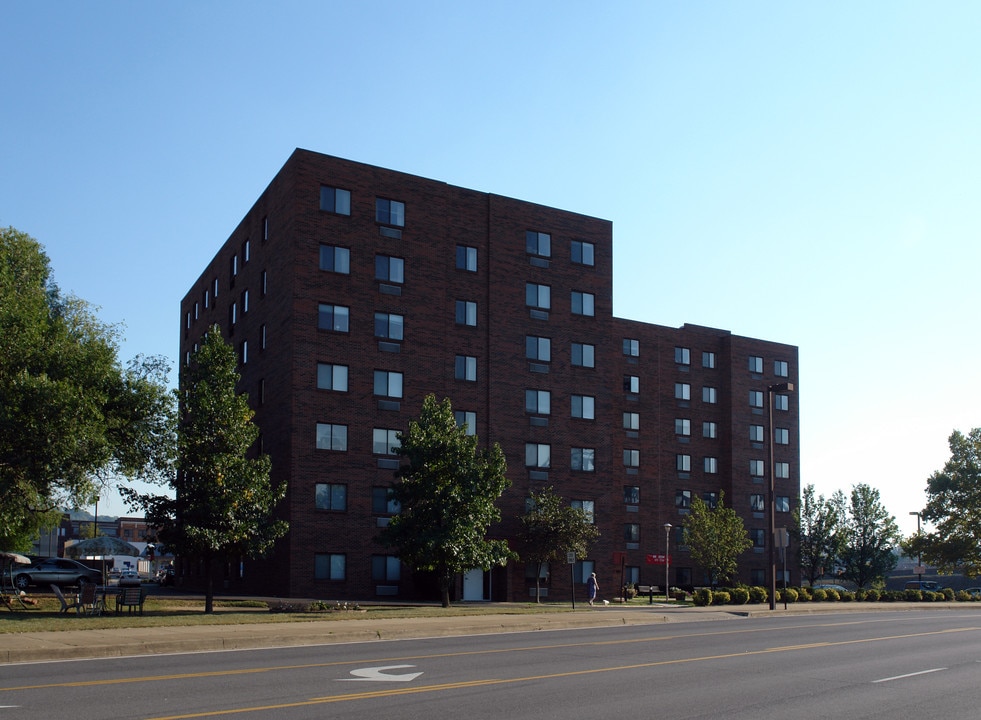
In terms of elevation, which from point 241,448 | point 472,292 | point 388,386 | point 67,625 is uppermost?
point 472,292

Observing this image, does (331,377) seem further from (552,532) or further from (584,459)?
(584,459)

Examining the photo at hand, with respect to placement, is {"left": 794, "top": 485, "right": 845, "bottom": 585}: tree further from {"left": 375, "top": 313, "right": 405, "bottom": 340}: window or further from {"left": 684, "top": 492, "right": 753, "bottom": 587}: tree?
{"left": 375, "top": 313, "right": 405, "bottom": 340}: window

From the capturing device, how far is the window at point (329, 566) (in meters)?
44.1

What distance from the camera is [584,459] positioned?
5291 centimetres

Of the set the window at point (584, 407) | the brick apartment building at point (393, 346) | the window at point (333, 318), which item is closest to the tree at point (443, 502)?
the brick apartment building at point (393, 346)

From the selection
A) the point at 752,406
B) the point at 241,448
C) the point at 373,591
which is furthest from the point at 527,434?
the point at 752,406

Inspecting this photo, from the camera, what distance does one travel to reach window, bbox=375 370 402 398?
47031 mm

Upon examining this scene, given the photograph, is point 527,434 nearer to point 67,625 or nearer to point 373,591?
point 373,591

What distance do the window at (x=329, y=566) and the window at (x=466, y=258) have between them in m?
15.6

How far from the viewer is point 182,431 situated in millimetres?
31984

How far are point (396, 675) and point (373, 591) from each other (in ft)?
100

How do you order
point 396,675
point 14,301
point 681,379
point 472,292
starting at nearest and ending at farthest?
point 396,675 < point 14,301 < point 472,292 < point 681,379

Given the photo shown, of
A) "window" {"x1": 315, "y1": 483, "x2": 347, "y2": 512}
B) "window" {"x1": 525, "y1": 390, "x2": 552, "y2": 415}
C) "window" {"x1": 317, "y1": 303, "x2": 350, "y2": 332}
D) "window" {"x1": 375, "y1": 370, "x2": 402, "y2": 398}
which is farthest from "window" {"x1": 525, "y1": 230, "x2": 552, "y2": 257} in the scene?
"window" {"x1": 315, "y1": 483, "x2": 347, "y2": 512}

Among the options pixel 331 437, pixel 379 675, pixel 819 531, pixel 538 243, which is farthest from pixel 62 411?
pixel 819 531
